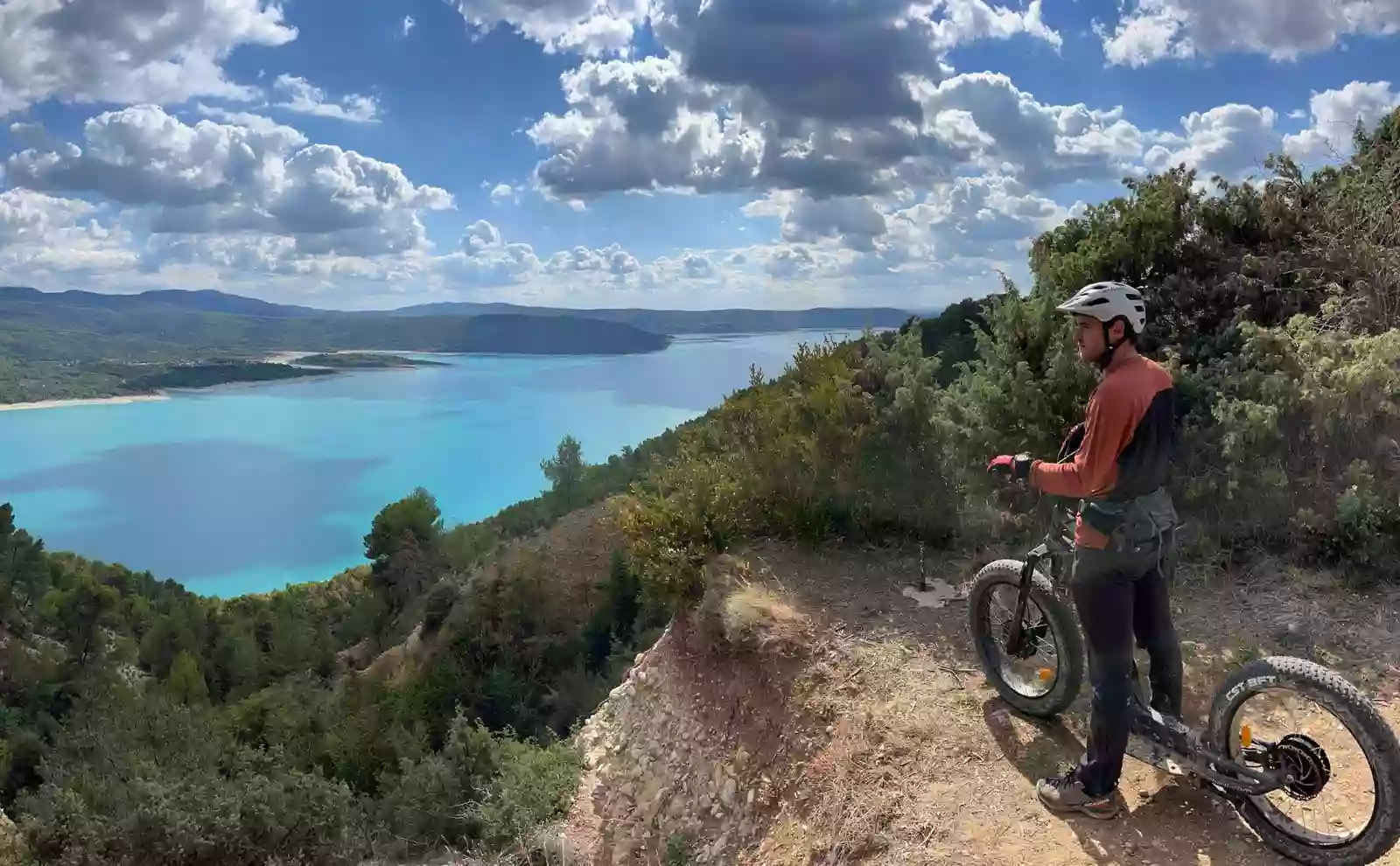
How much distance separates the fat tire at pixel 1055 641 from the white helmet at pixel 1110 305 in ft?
5.24

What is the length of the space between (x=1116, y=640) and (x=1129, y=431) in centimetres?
88

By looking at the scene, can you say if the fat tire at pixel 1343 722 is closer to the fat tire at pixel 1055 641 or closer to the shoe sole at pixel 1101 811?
the shoe sole at pixel 1101 811

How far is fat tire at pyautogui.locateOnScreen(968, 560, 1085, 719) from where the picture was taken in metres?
4.13

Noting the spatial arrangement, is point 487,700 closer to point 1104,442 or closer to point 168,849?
point 168,849

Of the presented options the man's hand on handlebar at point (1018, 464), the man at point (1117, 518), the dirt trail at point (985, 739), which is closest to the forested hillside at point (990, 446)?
the dirt trail at point (985, 739)

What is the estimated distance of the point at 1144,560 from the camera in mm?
3199

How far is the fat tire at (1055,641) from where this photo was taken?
4133 mm

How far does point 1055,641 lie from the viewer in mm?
4223

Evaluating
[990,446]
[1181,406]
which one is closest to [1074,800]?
[990,446]

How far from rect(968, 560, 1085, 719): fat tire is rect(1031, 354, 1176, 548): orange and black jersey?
3.81ft

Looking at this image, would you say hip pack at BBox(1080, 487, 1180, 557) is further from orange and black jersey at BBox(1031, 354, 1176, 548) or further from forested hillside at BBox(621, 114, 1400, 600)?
forested hillside at BBox(621, 114, 1400, 600)

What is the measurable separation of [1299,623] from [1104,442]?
3331 mm

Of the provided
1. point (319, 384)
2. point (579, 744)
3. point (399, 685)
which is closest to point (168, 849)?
point (579, 744)

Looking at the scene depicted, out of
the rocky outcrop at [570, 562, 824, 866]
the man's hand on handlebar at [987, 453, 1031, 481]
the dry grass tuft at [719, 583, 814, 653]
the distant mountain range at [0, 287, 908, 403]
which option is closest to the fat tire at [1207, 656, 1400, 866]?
the man's hand on handlebar at [987, 453, 1031, 481]
